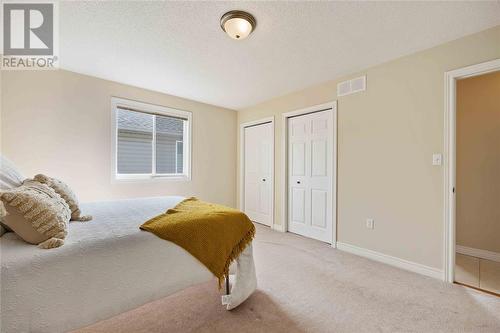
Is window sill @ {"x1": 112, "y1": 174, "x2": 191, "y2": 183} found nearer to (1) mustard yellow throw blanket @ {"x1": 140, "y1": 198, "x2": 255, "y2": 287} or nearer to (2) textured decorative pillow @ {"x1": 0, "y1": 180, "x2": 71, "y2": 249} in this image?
(1) mustard yellow throw blanket @ {"x1": 140, "y1": 198, "x2": 255, "y2": 287}

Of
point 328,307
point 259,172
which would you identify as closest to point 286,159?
point 259,172

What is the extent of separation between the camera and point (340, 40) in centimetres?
222

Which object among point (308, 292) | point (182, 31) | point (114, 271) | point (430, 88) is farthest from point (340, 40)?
point (114, 271)

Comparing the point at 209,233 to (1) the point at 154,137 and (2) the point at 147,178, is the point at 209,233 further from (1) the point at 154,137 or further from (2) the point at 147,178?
(1) the point at 154,137

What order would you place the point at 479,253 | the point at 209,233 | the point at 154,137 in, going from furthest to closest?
1. the point at 154,137
2. the point at 479,253
3. the point at 209,233

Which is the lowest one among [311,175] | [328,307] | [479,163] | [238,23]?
[328,307]

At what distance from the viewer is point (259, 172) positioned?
4.44 meters

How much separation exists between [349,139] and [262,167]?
1.81 m

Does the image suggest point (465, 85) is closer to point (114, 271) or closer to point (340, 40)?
point (340, 40)

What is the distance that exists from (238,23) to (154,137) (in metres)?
2.60

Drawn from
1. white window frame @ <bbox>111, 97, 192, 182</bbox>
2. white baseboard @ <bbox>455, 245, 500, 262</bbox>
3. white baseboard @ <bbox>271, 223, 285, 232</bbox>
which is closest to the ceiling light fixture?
white window frame @ <bbox>111, 97, 192, 182</bbox>

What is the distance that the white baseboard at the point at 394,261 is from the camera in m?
2.28

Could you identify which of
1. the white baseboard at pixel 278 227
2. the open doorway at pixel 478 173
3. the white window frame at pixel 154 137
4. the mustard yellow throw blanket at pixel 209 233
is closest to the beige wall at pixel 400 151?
the open doorway at pixel 478 173

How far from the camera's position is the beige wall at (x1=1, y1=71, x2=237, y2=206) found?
2631 millimetres
